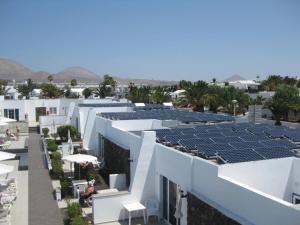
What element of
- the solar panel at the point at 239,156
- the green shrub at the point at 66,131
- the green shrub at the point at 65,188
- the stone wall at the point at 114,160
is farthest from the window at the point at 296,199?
the green shrub at the point at 66,131

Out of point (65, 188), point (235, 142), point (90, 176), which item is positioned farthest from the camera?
point (90, 176)

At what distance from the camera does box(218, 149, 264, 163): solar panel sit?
1160 centimetres

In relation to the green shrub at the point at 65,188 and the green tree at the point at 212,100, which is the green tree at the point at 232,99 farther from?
the green shrub at the point at 65,188

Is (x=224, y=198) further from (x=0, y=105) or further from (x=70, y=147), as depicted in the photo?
(x=0, y=105)

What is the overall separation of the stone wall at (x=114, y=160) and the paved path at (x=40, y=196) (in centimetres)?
335

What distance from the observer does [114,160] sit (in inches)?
813

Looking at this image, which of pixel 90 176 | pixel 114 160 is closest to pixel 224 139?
pixel 90 176

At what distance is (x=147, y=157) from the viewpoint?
15422mm

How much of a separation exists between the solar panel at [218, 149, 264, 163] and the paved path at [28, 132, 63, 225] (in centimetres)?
723

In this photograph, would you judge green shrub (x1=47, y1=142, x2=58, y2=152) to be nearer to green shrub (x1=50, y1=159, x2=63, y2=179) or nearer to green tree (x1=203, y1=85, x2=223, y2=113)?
green shrub (x1=50, y1=159, x2=63, y2=179)

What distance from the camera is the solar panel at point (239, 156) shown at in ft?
38.1

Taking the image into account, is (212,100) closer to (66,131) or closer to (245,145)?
(66,131)

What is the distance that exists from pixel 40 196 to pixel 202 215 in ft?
32.0

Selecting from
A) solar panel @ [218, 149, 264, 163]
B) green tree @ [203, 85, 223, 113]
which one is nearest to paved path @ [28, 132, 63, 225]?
solar panel @ [218, 149, 264, 163]
